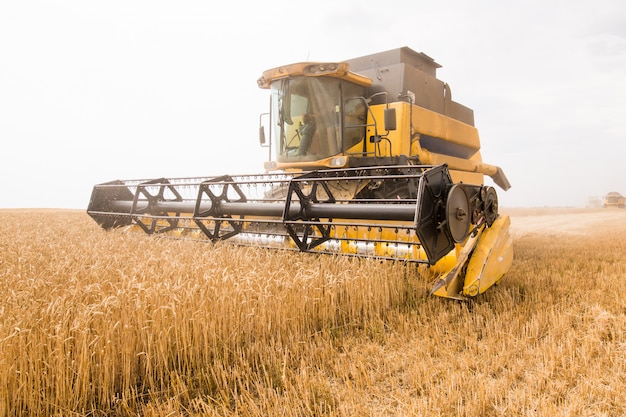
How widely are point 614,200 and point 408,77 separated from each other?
3275cm

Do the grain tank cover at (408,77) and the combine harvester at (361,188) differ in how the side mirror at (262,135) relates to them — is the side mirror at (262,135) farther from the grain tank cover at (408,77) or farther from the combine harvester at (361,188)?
the grain tank cover at (408,77)

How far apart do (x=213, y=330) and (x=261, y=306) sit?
0.32 m

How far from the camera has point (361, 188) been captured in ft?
17.0

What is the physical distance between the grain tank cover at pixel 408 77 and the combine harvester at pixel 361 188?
18 mm

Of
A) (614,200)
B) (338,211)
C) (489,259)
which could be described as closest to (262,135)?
(338,211)

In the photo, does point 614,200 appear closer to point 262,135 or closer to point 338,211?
point 262,135

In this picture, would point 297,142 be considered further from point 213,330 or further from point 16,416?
point 16,416

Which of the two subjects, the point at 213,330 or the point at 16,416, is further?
the point at 213,330

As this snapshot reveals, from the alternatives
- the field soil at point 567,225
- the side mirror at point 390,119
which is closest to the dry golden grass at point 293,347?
the side mirror at point 390,119

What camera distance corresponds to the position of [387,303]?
301 cm

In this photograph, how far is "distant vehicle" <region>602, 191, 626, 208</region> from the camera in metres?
30.7

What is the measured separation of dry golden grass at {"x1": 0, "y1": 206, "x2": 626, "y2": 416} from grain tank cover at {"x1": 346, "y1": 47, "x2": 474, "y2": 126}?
3730 mm

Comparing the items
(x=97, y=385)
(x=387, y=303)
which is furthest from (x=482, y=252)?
(x=97, y=385)

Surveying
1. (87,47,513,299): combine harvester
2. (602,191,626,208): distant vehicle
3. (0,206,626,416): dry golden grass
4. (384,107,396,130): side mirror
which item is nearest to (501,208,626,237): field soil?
(87,47,513,299): combine harvester
